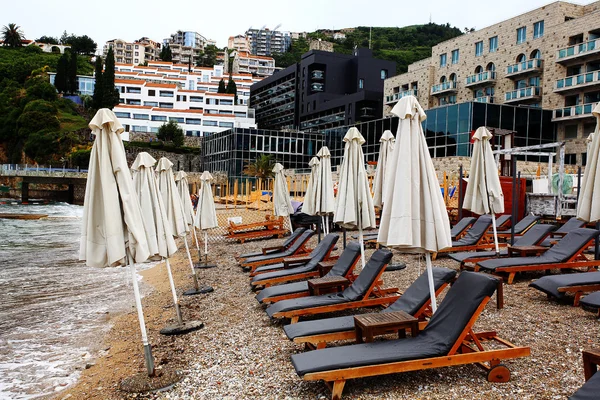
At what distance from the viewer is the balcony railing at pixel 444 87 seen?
42.1 metres

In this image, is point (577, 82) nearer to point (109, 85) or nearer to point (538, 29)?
point (538, 29)

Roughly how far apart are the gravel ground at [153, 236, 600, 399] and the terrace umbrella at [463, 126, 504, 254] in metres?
2.10

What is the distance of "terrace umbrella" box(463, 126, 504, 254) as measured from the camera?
9.12m

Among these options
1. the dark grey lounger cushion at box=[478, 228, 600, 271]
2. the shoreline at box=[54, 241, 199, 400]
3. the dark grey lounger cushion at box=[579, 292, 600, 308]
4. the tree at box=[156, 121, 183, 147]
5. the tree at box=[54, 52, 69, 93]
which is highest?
the tree at box=[54, 52, 69, 93]

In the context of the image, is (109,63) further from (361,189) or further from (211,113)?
(361,189)

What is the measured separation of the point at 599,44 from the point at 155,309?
34724 mm

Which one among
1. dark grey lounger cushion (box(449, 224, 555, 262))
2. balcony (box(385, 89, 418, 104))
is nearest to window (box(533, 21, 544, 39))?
balcony (box(385, 89, 418, 104))

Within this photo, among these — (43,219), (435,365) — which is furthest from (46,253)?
(43,219)

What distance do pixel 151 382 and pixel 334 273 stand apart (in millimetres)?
3596

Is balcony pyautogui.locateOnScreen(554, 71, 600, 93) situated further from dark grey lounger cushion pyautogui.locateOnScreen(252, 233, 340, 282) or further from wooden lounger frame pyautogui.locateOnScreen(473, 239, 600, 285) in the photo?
dark grey lounger cushion pyautogui.locateOnScreen(252, 233, 340, 282)

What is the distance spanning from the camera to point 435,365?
4.00 metres

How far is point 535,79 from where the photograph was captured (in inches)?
1399

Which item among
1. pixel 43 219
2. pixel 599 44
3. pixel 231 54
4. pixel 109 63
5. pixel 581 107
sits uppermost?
pixel 231 54

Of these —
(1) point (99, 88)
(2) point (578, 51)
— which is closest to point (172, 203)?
(2) point (578, 51)
